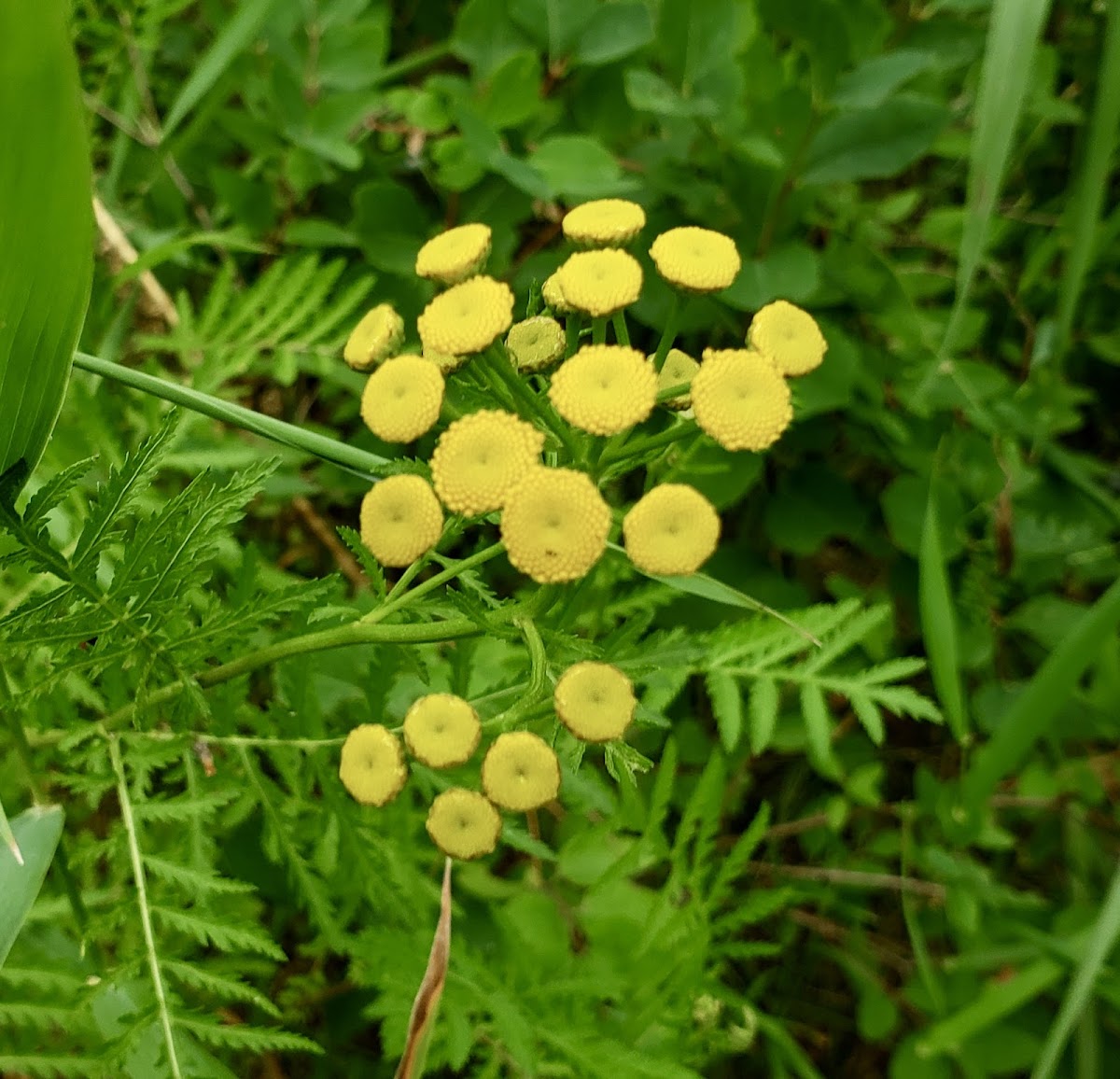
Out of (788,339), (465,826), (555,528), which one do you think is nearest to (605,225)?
(788,339)

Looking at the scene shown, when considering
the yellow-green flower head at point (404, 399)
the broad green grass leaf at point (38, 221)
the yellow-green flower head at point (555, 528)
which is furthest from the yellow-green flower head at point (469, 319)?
the broad green grass leaf at point (38, 221)

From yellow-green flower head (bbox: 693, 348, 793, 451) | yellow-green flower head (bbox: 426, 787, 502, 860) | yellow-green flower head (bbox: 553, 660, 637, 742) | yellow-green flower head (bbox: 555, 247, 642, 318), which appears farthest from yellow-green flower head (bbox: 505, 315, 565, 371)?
yellow-green flower head (bbox: 426, 787, 502, 860)

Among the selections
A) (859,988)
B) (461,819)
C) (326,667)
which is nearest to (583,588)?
(461,819)

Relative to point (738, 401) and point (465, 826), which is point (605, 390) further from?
point (465, 826)

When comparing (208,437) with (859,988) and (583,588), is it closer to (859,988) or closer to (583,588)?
(583,588)

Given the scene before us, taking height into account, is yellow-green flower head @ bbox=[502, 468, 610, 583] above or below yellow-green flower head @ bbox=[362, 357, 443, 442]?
below

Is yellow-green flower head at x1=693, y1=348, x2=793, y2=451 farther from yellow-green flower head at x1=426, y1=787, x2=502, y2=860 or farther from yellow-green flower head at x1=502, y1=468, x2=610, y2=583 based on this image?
yellow-green flower head at x1=426, y1=787, x2=502, y2=860
